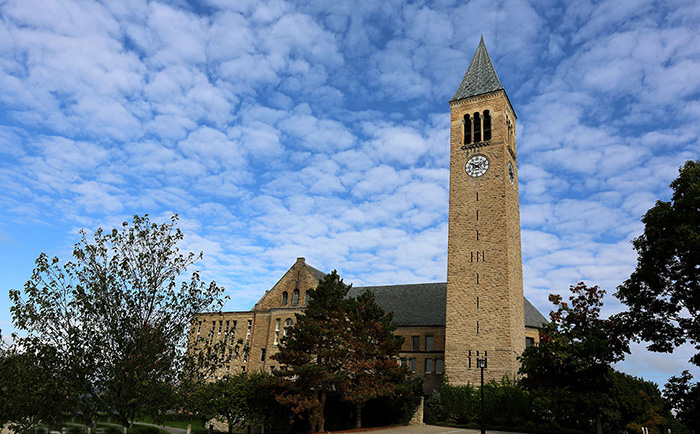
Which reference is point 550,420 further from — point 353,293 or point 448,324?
point 353,293

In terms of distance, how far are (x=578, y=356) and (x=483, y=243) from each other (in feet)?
49.2

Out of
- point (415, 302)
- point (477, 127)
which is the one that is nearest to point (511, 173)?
point (477, 127)

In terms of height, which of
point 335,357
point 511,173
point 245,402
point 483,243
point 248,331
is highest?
point 511,173

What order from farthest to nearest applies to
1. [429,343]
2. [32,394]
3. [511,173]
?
[429,343]
[511,173]
[32,394]

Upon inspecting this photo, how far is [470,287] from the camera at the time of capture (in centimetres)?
3984

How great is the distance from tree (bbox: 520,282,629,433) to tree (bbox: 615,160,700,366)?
12.9ft

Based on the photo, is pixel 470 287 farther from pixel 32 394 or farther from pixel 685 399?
pixel 32 394

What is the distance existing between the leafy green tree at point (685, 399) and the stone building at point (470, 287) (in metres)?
17.0

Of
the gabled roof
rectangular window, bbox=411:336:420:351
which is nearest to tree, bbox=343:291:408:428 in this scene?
rectangular window, bbox=411:336:420:351

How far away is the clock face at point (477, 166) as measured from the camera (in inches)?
1684

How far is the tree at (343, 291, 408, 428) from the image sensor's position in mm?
29172

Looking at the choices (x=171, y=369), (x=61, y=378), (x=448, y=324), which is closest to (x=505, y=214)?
(x=448, y=324)

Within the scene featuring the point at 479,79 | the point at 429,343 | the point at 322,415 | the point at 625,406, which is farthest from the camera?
the point at 479,79

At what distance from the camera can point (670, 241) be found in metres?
19.5
